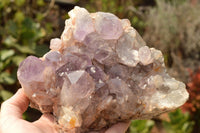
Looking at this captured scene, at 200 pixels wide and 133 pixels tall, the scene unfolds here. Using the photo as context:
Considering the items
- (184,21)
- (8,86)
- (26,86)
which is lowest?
(8,86)

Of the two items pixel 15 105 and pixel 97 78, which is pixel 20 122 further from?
pixel 97 78

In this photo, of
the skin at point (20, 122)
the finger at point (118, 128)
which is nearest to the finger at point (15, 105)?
the skin at point (20, 122)

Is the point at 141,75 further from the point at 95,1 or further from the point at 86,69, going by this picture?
the point at 95,1

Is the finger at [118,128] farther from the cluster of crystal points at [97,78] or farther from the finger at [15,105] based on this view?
the finger at [15,105]

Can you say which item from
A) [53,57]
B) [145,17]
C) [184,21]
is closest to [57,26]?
[145,17]

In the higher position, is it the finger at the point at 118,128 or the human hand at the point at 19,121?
the human hand at the point at 19,121
